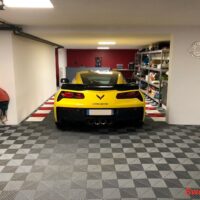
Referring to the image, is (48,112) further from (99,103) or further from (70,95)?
(99,103)

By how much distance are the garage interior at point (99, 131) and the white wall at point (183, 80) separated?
2 centimetres

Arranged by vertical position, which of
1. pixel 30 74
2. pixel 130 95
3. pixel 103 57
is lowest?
pixel 130 95

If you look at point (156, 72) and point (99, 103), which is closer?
point (99, 103)

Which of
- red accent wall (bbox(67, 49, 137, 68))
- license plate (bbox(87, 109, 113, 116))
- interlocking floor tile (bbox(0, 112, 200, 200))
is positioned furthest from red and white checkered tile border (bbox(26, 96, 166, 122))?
red accent wall (bbox(67, 49, 137, 68))

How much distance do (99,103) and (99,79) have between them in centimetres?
95

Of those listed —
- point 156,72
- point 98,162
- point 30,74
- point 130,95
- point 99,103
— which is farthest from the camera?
point 156,72

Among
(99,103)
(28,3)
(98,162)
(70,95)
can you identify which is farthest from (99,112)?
(28,3)

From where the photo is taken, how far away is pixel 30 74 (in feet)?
18.6

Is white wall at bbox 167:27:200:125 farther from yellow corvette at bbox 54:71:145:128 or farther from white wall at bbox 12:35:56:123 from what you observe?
white wall at bbox 12:35:56:123

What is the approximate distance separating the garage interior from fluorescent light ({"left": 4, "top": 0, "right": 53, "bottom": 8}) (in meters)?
0.08

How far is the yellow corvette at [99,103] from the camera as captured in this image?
4031 mm

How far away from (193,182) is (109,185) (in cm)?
91

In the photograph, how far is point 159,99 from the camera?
652cm

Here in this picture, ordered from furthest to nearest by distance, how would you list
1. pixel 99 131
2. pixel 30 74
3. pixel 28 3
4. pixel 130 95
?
pixel 30 74 → pixel 99 131 → pixel 130 95 → pixel 28 3
